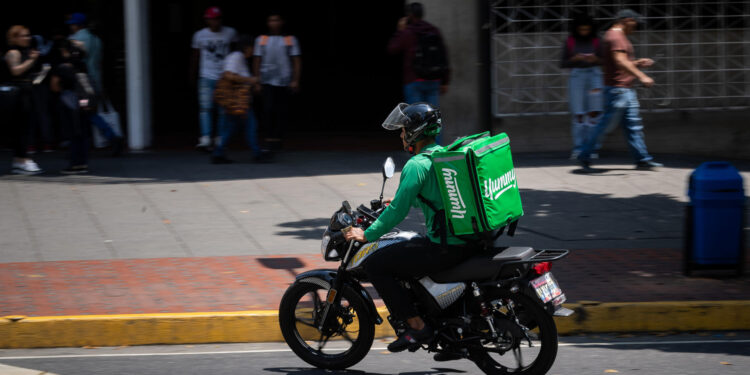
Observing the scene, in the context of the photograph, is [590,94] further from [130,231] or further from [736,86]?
[130,231]

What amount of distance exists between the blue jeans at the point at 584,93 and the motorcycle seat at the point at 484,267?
7.31m

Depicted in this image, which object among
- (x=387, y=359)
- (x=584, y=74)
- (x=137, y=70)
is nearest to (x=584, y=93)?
(x=584, y=74)

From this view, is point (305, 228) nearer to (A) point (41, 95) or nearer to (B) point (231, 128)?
(B) point (231, 128)

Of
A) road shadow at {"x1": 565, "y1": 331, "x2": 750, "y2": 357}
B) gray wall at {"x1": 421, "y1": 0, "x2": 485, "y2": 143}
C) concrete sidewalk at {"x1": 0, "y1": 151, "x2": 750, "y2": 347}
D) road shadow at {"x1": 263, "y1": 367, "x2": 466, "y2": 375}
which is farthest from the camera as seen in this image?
gray wall at {"x1": 421, "y1": 0, "x2": 485, "y2": 143}

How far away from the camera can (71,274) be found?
7914mm

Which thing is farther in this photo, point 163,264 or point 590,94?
point 590,94

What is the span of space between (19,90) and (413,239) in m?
7.63

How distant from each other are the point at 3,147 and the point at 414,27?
6.29m

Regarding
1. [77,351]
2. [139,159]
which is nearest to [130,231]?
[77,351]

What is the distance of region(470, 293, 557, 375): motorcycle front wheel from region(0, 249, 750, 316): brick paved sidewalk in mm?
1729

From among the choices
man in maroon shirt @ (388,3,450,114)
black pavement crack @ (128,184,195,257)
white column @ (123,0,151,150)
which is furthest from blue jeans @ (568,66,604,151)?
white column @ (123,0,151,150)

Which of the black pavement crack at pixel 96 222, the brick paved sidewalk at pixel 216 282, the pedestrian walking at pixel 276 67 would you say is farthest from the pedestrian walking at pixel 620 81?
the black pavement crack at pixel 96 222

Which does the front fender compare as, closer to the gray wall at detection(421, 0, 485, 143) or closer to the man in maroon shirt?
the man in maroon shirt

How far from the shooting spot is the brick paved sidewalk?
23.1 feet
